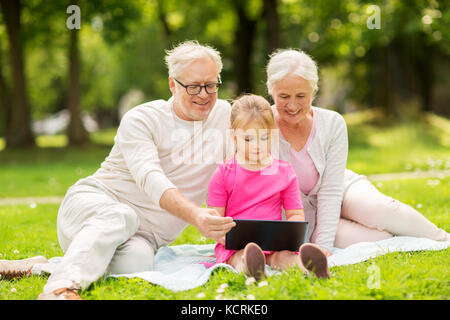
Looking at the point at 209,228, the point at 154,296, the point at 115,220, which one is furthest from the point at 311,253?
the point at 115,220

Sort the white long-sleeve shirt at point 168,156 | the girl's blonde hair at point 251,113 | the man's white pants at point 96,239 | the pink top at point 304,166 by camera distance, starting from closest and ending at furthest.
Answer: the man's white pants at point 96,239, the girl's blonde hair at point 251,113, the white long-sleeve shirt at point 168,156, the pink top at point 304,166

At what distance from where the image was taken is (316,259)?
3490mm

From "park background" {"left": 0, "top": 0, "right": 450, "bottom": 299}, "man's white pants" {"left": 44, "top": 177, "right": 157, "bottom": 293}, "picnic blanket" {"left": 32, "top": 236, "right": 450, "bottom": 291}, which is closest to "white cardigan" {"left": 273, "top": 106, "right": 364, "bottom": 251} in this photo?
"picnic blanket" {"left": 32, "top": 236, "right": 450, "bottom": 291}

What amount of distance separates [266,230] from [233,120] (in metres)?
0.84

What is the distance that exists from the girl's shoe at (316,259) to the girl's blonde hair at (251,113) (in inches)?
36.9

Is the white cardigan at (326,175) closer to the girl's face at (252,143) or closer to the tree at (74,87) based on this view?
the girl's face at (252,143)

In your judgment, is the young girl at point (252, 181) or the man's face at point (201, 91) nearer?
the young girl at point (252, 181)

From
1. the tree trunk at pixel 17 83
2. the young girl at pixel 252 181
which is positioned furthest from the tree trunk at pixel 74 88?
the young girl at pixel 252 181

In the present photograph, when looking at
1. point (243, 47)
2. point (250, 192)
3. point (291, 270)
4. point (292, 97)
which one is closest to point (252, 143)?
point (250, 192)

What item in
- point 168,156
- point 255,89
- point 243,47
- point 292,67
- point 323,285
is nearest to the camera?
point 323,285

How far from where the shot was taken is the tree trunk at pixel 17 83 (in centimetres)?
1809

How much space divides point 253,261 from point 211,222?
1.20 feet

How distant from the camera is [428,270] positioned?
358cm

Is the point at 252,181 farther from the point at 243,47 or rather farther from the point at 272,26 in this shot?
the point at 243,47
